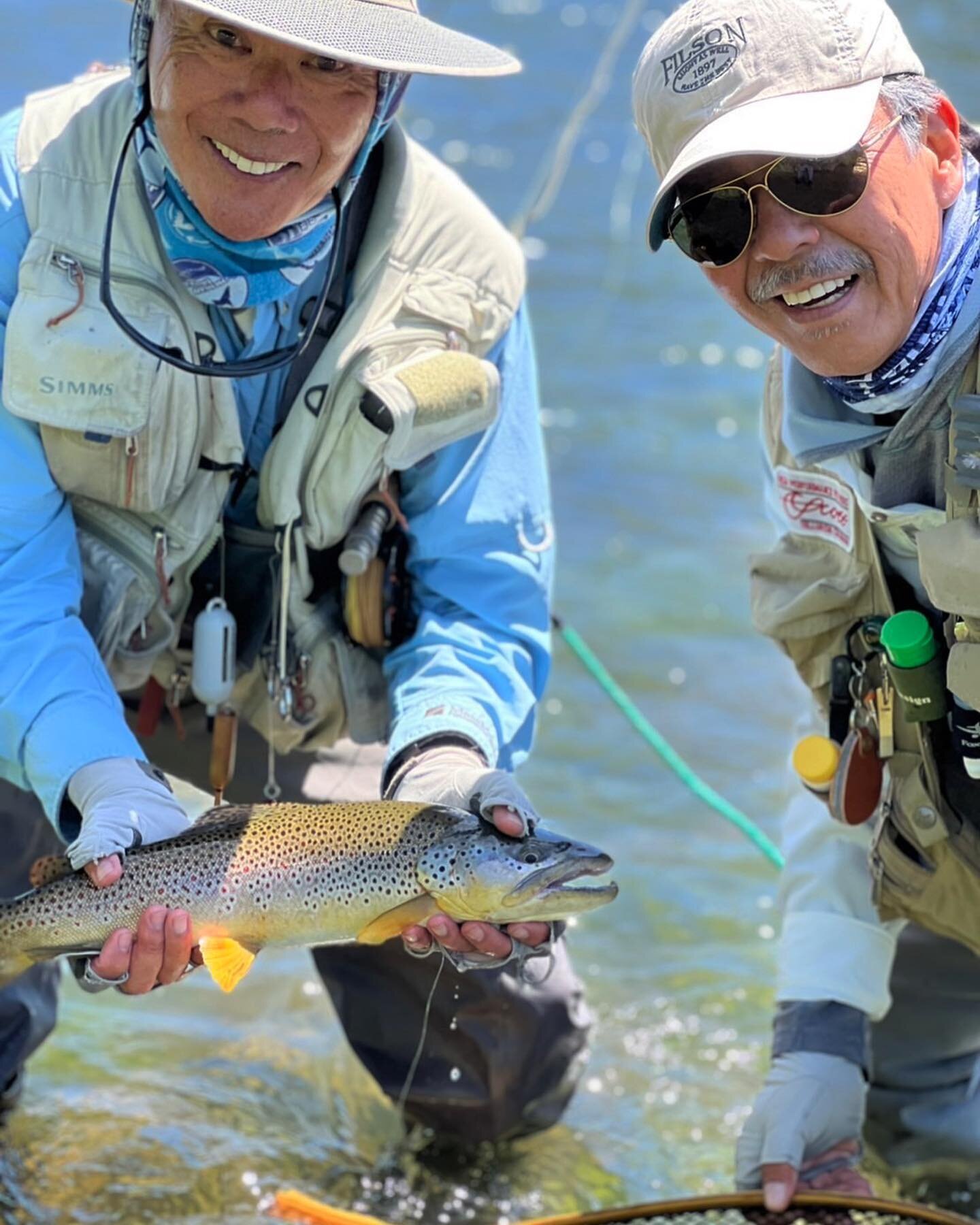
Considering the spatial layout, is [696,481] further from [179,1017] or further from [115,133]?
[115,133]

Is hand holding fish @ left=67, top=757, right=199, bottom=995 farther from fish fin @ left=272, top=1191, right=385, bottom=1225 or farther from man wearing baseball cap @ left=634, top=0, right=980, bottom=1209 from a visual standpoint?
man wearing baseball cap @ left=634, top=0, right=980, bottom=1209

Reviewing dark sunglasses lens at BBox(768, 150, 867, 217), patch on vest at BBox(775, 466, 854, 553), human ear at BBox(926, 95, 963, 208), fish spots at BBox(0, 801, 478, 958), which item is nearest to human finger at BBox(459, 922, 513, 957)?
fish spots at BBox(0, 801, 478, 958)

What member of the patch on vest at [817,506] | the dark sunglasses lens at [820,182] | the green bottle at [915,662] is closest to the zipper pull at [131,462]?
the patch on vest at [817,506]

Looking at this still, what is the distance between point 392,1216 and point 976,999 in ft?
4.54

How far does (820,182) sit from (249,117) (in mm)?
1101

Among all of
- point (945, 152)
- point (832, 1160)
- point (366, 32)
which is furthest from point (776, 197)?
point (832, 1160)

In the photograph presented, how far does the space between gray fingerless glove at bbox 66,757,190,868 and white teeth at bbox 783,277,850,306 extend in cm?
145

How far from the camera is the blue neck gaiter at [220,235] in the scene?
3.74 m

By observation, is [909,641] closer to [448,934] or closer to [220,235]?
[448,934]

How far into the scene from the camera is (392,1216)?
439 centimetres

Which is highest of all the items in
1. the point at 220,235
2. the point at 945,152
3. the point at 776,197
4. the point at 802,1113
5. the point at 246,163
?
the point at 945,152

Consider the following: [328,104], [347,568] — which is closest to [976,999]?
[347,568]

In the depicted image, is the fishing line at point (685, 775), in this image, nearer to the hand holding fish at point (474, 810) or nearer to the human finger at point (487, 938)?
the hand holding fish at point (474, 810)

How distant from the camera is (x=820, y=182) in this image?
314 centimetres
